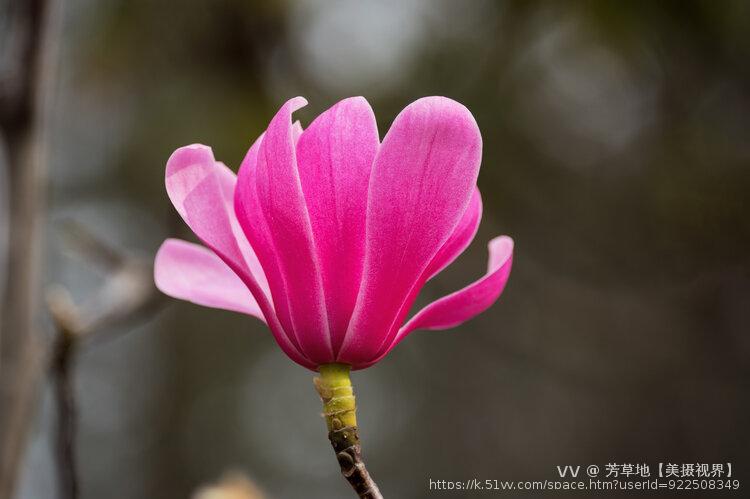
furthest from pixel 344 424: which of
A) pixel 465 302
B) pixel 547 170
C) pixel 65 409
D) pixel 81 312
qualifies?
pixel 547 170

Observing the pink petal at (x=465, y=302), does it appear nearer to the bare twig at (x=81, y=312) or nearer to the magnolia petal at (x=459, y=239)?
the magnolia petal at (x=459, y=239)

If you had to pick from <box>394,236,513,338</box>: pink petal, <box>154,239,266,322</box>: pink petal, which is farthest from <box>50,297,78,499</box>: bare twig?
<box>394,236,513,338</box>: pink petal

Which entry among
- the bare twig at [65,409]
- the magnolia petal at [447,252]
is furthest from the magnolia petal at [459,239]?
the bare twig at [65,409]

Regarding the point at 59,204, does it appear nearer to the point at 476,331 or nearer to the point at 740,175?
the point at 476,331

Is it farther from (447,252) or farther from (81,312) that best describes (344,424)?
(81,312)

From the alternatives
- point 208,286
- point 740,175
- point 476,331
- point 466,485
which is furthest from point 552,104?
point 208,286

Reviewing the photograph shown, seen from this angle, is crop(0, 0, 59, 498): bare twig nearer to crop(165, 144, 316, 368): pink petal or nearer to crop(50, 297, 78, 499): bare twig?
crop(50, 297, 78, 499): bare twig
